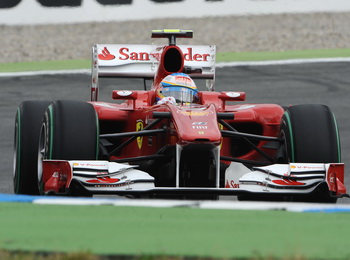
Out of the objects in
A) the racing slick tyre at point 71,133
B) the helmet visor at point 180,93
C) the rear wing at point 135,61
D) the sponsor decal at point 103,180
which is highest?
the rear wing at point 135,61

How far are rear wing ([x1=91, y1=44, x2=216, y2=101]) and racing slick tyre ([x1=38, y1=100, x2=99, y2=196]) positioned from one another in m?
2.50

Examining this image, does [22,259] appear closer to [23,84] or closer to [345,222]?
[345,222]

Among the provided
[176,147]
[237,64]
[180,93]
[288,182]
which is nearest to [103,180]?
[176,147]

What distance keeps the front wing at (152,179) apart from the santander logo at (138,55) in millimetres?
2984

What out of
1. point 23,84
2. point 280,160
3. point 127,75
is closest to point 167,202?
point 280,160

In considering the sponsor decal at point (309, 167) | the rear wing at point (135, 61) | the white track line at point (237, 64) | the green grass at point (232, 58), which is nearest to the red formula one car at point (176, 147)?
the sponsor decal at point (309, 167)

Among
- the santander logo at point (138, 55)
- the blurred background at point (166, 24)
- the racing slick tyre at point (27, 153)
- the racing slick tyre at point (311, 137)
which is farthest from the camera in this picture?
the blurred background at point (166, 24)

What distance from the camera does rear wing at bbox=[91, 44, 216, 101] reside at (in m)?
10.3

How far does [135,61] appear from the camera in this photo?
410 inches

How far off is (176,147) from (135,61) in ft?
9.77

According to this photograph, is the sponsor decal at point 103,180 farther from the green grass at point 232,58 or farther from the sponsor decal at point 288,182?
the green grass at point 232,58

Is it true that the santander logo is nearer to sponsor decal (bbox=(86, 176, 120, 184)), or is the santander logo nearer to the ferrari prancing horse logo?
the ferrari prancing horse logo

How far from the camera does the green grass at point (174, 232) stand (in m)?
4.55

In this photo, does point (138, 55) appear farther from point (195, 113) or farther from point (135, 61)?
point (195, 113)
